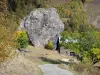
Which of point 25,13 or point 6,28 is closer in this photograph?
point 6,28

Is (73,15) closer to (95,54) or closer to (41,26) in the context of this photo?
(41,26)

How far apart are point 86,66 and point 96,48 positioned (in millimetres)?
12708

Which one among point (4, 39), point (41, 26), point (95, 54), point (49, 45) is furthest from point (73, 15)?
point (4, 39)

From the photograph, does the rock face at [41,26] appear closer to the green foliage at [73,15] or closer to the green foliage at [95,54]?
the green foliage at [73,15]

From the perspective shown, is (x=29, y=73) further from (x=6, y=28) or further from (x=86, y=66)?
(x=86, y=66)

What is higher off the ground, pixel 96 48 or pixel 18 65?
pixel 18 65

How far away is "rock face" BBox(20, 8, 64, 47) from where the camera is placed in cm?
9553

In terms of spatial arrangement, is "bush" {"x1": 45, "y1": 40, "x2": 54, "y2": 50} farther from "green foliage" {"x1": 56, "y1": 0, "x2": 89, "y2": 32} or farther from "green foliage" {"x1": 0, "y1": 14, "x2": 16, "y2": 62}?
"green foliage" {"x1": 0, "y1": 14, "x2": 16, "y2": 62}

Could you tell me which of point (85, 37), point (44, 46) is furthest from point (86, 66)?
point (44, 46)

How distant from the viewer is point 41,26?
98625 millimetres

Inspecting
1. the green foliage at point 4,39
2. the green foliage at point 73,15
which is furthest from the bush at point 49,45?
the green foliage at point 4,39

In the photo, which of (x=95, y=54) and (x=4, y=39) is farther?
(x=95, y=54)


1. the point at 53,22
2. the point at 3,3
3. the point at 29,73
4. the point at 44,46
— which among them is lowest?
the point at 44,46

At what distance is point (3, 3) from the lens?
472 inches
